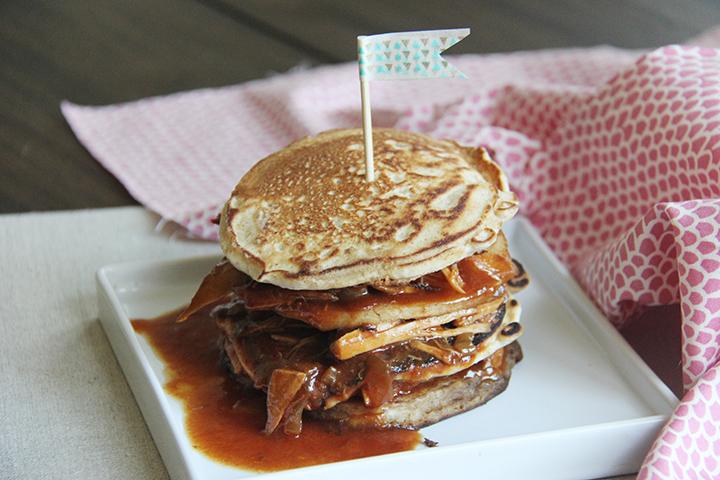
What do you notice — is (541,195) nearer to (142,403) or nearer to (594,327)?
(594,327)

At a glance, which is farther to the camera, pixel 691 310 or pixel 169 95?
pixel 169 95

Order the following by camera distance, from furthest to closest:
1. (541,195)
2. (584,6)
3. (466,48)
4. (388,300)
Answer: (584,6), (466,48), (541,195), (388,300)

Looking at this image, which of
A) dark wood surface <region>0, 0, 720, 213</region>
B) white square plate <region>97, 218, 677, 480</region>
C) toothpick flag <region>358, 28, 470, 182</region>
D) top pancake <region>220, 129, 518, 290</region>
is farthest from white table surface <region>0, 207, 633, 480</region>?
toothpick flag <region>358, 28, 470, 182</region>

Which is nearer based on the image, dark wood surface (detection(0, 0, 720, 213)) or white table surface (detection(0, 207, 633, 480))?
Result: white table surface (detection(0, 207, 633, 480))

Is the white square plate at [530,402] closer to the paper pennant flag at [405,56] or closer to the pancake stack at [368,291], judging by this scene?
the pancake stack at [368,291]

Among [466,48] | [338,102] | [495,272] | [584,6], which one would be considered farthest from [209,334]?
[584,6]

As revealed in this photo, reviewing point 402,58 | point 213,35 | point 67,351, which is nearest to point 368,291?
point 402,58

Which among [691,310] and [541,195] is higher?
[691,310]

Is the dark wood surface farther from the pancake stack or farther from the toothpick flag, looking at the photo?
the toothpick flag
